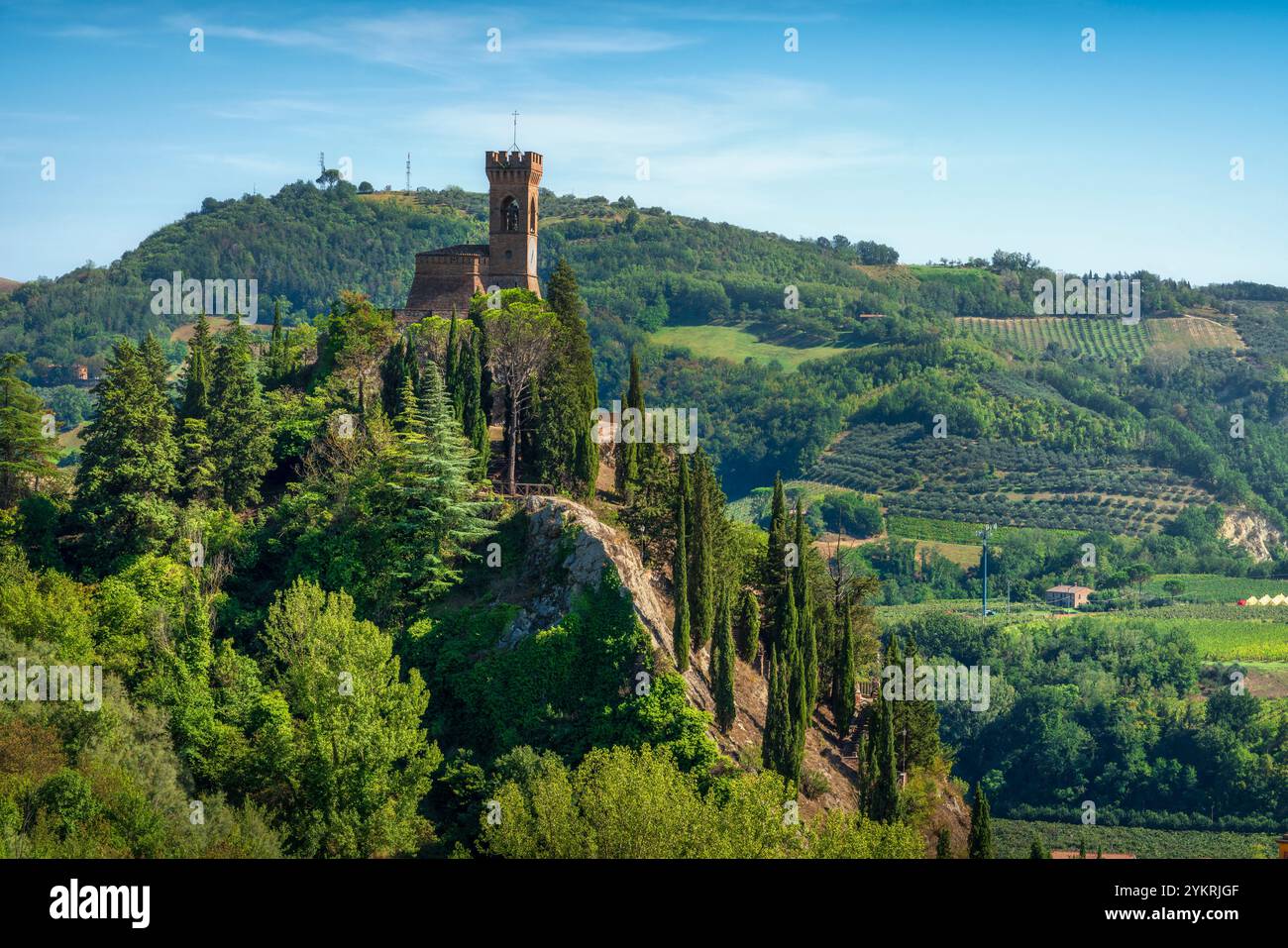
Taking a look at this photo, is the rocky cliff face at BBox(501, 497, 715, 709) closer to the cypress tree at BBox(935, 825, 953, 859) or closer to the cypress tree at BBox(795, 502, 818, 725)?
the cypress tree at BBox(795, 502, 818, 725)

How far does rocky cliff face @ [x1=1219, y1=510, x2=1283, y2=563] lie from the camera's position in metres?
170

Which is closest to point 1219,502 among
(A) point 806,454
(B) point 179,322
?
(A) point 806,454

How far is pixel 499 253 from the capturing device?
68.9m

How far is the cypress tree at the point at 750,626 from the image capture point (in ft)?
185

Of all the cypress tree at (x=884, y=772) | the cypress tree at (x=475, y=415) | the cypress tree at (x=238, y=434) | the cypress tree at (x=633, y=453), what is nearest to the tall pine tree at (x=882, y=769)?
the cypress tree at (x=884, y=772)

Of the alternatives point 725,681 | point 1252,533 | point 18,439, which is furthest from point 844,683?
point 1252,533

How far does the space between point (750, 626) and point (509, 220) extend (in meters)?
23.0

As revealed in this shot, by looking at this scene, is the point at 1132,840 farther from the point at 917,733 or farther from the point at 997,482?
the point at 997,482

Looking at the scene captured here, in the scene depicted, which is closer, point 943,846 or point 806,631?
point 943,846

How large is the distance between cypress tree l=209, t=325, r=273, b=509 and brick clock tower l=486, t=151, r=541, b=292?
13.4m

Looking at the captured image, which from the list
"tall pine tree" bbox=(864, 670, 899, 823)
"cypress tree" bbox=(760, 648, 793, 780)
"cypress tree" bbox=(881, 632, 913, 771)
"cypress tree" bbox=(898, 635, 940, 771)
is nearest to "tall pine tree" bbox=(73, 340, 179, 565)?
"cypress tree" bbox=(760, 648, 793, 780)

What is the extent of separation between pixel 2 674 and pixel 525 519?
17864 millimetres

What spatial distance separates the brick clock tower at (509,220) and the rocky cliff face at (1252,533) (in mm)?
119628

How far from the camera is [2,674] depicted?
46.5 m
